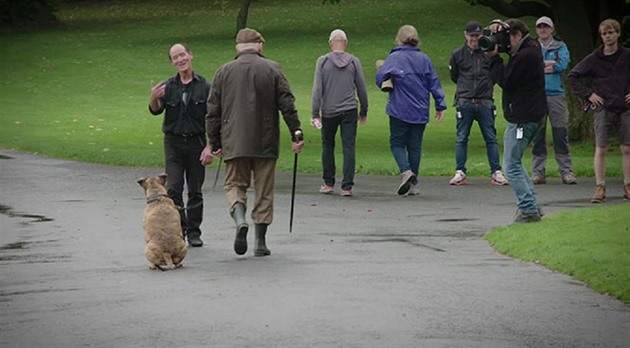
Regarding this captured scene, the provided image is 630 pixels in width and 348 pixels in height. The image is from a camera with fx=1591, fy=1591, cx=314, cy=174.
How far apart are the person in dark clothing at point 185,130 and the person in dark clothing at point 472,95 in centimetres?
598

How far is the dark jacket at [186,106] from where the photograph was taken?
13.9 m

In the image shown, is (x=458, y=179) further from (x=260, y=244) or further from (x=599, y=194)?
(x=260, y=244)

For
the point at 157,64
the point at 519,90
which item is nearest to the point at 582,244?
the point at 519,90

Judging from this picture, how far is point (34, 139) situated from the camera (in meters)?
28.5

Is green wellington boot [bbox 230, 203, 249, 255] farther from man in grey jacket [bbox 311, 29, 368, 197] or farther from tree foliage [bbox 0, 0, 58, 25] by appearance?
tree foliage [bbox 0, 0, 58, 25]

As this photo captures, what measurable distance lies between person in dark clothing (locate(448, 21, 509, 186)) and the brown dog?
750 centimetres

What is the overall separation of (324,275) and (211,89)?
2.35 meters

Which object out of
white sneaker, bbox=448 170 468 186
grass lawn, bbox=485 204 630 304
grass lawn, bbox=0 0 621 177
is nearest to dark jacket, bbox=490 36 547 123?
grass lawn, bbox=485 204 630 304

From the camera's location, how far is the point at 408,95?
732 inches

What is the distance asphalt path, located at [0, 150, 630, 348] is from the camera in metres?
9.23

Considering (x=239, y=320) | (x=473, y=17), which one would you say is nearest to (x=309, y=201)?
(x=239, y=320)

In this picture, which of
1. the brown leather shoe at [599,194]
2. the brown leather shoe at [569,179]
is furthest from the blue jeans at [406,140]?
the brown leather shoe at [599,194]

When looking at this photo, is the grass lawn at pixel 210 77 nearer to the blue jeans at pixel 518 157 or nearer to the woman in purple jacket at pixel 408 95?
the blue jeans at pixel 518 157

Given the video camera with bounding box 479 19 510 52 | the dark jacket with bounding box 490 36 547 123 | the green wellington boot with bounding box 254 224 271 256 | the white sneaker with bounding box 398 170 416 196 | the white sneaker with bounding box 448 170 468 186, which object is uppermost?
the video camera with bounding box 479 19 510 52
